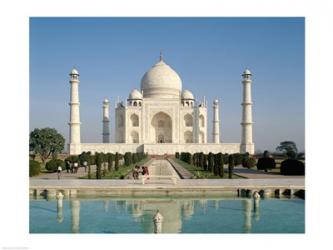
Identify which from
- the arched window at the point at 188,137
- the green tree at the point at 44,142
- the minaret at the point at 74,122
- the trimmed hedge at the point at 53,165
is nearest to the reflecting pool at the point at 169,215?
the trimmed hedge at the point at 53,165

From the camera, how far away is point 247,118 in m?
26.0

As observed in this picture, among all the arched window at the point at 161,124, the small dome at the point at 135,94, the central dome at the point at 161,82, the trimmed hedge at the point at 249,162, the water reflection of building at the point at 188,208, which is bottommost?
Answer: the water reflection of building at the point at 188,208

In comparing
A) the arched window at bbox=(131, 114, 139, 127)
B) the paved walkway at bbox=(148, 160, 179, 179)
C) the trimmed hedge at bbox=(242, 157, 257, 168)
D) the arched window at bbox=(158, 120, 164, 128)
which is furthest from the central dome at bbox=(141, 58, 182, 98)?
the trimmed hedge at bbox=(242, 157, 257, 168)

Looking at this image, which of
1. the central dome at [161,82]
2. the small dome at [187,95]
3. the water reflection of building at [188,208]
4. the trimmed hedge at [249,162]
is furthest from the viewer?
the small dome at [187,95]

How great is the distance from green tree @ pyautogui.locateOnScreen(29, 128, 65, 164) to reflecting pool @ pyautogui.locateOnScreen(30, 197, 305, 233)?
64.1 ft

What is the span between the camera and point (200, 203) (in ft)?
25.3

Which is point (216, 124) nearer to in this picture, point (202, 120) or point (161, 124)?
point (202, 120)

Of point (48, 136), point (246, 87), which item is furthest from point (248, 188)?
point (48, 136)

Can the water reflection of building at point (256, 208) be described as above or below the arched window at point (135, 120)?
below

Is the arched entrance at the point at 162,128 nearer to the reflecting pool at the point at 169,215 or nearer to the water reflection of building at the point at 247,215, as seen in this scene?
the reflecting pool at the point at 169,215

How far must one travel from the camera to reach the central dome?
3238cm

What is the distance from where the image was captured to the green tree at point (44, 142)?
2661cm

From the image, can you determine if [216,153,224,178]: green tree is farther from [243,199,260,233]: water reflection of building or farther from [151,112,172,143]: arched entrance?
[151,112,172,143]: arched entrance

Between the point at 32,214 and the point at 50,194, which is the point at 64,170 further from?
the point at 32,214
